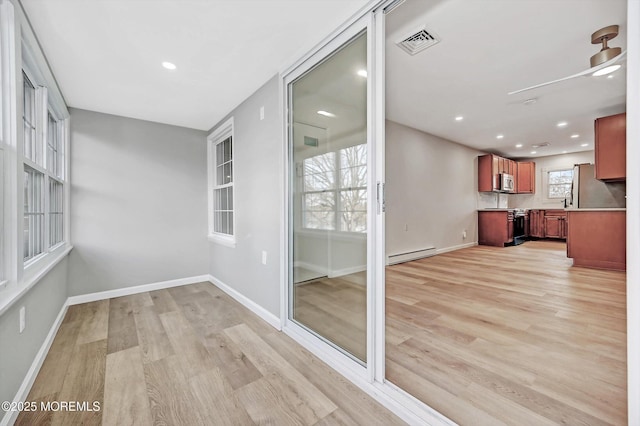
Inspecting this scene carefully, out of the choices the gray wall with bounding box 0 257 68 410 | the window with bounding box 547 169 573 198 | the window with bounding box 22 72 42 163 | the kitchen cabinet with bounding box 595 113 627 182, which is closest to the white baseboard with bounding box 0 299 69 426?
the gray wall with bounding box 0 257 68 410

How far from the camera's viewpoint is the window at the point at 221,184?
144 inches

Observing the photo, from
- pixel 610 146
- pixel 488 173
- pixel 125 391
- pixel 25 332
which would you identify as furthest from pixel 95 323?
pixel 488 173

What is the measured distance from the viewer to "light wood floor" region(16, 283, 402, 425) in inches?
55.6

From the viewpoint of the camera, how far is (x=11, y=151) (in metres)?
1.53

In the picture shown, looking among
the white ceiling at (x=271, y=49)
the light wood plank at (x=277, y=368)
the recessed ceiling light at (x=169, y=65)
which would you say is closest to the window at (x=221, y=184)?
the white ceiling at (x=271, y=49)

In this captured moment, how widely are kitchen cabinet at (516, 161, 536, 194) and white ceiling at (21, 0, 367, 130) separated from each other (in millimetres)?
8086

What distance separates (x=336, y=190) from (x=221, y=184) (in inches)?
99.7

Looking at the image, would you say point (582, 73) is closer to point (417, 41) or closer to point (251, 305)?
point (417, 41)

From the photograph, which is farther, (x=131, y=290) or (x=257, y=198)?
(x=131, y=290)

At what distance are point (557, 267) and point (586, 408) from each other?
12.7 feet

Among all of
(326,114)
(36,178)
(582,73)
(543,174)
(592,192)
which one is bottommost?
(36,178)

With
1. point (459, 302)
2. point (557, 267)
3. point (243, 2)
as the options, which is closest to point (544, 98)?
point (557, 267)

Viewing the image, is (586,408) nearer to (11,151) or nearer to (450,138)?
(11,151)

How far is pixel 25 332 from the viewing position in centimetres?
165
